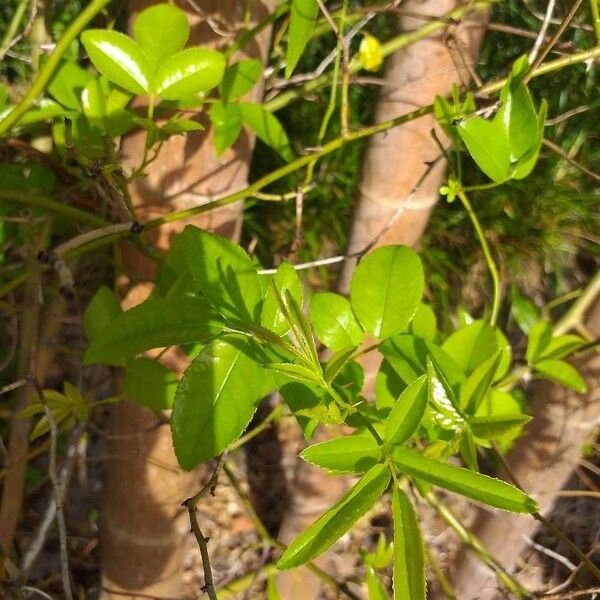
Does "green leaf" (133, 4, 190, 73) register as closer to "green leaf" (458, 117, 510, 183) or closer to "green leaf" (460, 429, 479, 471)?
"green leaf" (458, 117, 510, 183)

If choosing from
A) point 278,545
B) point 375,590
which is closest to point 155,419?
point 278,545

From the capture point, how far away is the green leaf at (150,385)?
1.76 ft

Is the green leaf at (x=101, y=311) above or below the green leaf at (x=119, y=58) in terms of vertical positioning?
below

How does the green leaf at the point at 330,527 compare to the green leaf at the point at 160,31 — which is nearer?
the green leaf at the point at 330,527

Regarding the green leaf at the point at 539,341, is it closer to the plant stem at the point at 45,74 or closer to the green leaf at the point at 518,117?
the green leaf at the point at 518,117

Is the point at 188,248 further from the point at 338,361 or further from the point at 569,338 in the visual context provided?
the point at 569,338

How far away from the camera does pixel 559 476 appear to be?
92cm

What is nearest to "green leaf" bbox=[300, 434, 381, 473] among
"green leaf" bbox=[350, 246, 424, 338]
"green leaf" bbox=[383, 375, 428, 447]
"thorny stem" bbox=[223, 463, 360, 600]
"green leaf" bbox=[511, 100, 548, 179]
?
"green leaf" bbox=[383, 375, 428, 447]

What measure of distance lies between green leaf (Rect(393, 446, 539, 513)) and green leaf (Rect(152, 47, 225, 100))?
1.15 feet

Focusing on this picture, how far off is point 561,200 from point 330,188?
49cm

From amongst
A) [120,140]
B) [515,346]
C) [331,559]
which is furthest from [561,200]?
[120,140]

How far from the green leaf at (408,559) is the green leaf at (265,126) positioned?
404 mm

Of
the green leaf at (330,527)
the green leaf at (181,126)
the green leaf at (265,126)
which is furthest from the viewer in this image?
the green leaf at (265,126)

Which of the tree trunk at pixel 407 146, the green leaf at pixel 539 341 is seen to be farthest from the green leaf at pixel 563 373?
the tree trunk at pixel 407 146
